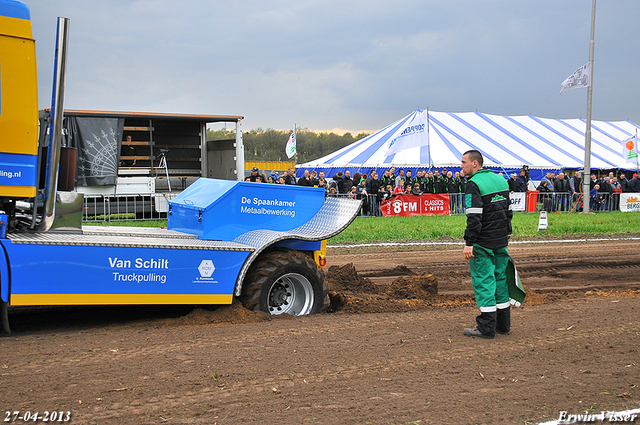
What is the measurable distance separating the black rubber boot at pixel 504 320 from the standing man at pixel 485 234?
10cm

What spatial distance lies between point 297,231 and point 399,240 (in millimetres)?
7734

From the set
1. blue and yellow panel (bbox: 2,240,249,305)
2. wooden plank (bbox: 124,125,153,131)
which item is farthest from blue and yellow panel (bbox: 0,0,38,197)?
wooden plank (bbox: 124,125,153,131)

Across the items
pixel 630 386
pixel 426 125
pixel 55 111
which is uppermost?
pixel 426 125

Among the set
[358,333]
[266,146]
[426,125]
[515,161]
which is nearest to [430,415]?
[358,333]

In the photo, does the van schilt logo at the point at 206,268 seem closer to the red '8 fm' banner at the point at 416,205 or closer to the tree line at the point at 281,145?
the red '8 fm' banner at the point at 416,205

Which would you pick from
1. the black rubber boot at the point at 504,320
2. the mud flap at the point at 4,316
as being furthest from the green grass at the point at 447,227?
the mud flap at the point at 4,316

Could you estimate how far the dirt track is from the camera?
372 centimetres

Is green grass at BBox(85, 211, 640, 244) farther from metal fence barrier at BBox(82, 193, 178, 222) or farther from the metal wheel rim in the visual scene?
the metal wheel rim

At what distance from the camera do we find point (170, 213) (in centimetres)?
711

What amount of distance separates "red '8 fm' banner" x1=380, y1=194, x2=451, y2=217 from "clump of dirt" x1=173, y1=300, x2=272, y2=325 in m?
13.6

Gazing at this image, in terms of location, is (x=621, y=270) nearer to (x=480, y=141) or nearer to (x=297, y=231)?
(x=297, y=231)

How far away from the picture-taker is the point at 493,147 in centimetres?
2967

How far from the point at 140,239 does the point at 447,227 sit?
11.5m

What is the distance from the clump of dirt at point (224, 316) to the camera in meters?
Result: 5.76
